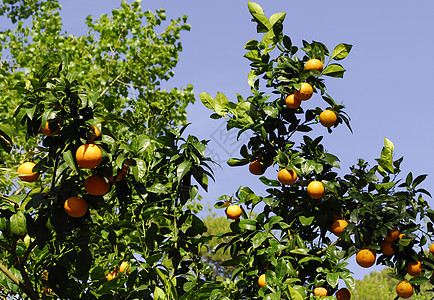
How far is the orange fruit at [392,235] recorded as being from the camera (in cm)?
292

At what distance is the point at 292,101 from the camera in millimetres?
3018

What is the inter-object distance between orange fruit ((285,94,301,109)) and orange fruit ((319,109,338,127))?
7.6 inches

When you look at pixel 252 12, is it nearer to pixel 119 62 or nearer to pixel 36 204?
A: pixel 36 204

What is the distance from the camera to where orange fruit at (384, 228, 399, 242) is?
2.92 meters

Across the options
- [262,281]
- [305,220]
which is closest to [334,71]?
[305,220]

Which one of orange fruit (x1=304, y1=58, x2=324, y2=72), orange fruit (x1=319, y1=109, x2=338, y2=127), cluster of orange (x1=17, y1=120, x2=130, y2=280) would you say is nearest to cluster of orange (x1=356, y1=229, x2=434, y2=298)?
orange fruit (x1=319, y1=109, x2=338, y2=127)

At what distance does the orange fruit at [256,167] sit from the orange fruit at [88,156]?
1217mm

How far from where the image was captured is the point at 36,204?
242cm

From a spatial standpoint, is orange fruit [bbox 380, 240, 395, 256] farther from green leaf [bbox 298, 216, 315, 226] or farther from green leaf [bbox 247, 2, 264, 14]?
green leaf [bbox 247, 2, 264, 14]

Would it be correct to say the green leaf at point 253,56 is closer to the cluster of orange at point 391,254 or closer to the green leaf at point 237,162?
the green leaf at point 237,162

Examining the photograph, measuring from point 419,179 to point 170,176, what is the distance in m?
1.59

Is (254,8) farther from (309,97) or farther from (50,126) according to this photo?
(50,126)

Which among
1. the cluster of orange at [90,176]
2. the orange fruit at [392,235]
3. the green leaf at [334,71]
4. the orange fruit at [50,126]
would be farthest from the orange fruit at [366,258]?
the orange fruit at [50,126]

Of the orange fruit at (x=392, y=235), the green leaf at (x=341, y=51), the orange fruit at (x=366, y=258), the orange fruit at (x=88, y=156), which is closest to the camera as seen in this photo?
the orange fruit at (x=88, y=156)
